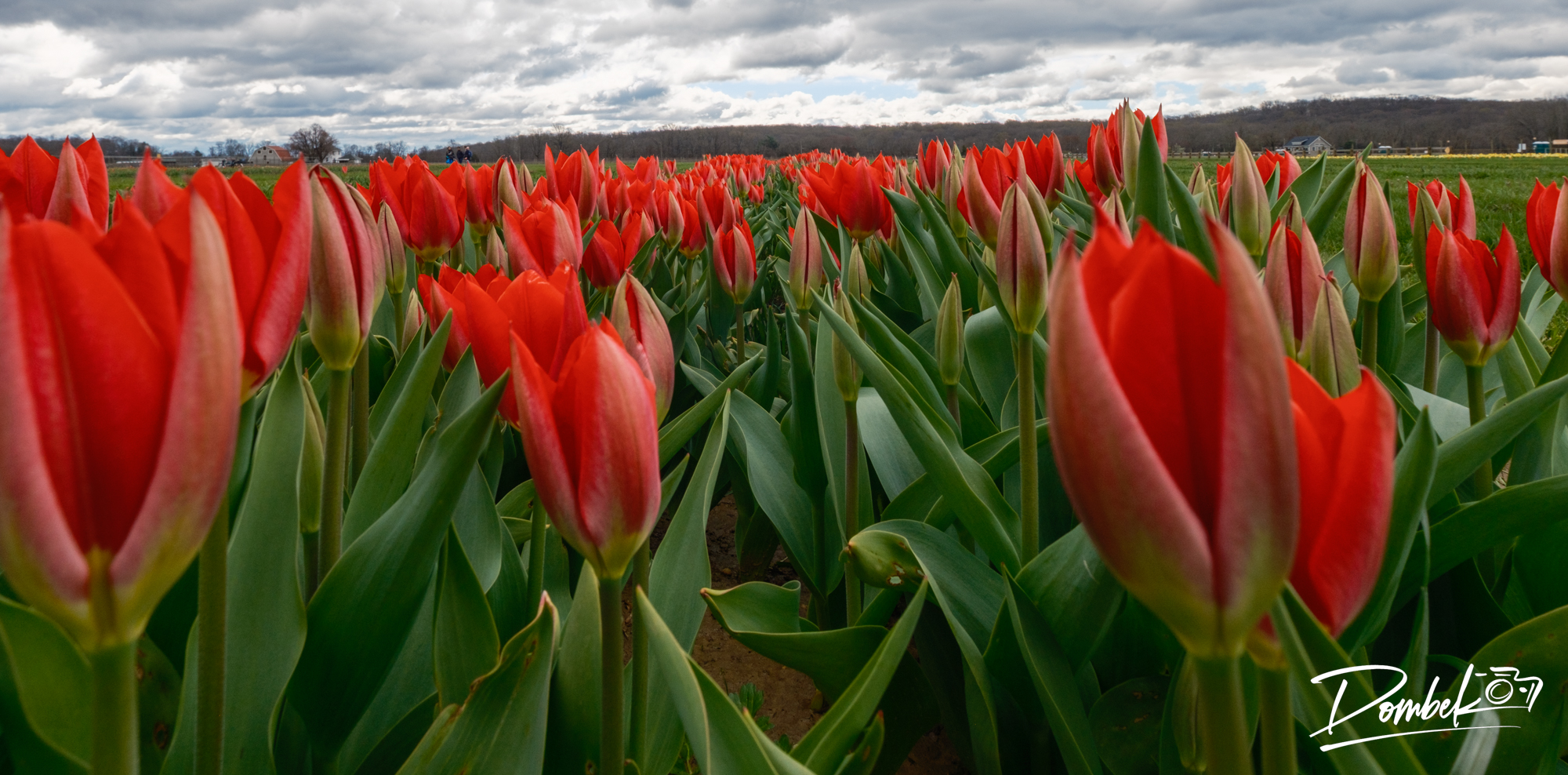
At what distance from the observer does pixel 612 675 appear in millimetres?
792

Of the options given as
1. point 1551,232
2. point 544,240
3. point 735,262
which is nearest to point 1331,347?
point 1551,232

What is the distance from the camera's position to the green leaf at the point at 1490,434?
40.6 inches

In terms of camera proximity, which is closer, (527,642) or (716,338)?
(527,642)

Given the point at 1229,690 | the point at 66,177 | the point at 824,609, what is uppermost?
the point at 66,177

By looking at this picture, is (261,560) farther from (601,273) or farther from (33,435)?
(601,273)

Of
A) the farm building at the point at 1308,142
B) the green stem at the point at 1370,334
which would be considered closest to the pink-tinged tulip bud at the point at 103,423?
the green stem at the point at 1370,334

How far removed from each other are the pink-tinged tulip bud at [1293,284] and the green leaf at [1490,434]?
8.7 inches

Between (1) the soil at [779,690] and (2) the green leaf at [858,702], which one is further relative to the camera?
(1) the soil at [779,690]

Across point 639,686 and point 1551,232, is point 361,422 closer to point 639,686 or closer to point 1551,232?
point 639,686

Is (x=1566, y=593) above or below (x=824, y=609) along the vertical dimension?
above

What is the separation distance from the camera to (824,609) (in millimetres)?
1878

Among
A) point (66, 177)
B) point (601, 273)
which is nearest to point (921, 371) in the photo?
point (601, 273)

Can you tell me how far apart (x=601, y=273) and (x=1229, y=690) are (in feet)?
6.02

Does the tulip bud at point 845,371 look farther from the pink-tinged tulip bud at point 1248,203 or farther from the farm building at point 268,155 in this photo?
the farm building at point 268,155
